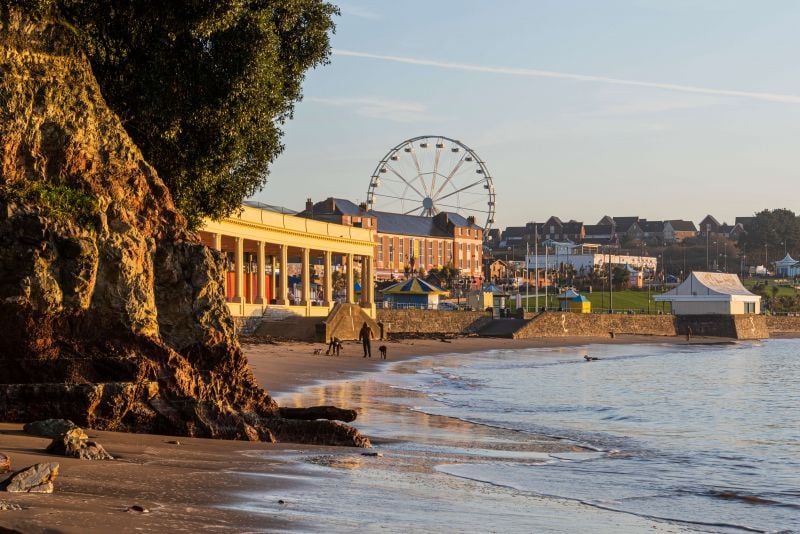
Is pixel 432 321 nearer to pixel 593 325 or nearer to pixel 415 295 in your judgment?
pixel 415 295

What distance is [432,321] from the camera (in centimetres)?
8738

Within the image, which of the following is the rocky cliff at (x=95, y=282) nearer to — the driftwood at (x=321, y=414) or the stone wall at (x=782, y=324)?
the driftwood at (x=321, y=414)

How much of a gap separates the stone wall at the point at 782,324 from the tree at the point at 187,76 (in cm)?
12973

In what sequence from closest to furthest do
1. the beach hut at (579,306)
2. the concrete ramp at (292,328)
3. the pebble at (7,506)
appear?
1. the pebble at (7,506)
2. the concrete ramp at (292,328)
3. the beach hut at (579,306)

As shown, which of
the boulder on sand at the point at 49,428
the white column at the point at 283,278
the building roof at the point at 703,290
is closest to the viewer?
the boulder on sand at the point at 49,428

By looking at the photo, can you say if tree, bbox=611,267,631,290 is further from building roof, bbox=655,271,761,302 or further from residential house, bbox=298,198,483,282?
building roof, bbox=655,271,761,302

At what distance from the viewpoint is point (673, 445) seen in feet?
69.3

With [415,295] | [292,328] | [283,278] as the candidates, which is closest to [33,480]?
[292,328]

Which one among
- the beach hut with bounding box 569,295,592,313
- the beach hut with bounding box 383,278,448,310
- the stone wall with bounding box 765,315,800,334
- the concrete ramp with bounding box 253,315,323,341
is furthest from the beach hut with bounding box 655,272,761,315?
the concrete ramp with bounding box 253,315,323,341

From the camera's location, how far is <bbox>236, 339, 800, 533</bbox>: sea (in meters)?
11.0

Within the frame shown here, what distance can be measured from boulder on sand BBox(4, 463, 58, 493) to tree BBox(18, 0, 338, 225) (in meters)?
9.93

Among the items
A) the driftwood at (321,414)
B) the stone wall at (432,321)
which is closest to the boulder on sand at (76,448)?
the driftwood at (321,414)

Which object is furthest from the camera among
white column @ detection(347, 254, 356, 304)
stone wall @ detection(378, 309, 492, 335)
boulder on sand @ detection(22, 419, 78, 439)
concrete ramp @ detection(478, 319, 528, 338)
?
concrete ramp @ detection(478, 319, 528, 338)

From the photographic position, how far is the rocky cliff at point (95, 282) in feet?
45.2
